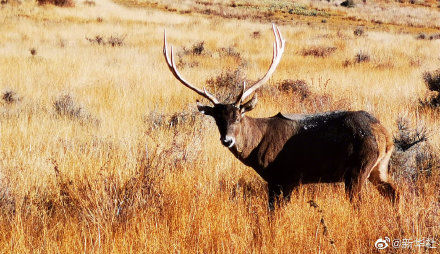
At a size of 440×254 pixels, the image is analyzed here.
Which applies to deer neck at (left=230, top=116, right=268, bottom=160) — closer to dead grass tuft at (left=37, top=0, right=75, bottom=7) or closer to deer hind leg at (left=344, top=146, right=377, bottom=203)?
deer hind leg at (left=344, top=146, right=377, bottom=203)

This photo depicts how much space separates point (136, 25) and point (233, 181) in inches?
787

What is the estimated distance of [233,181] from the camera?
4.40 metres

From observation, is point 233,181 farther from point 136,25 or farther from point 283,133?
point 136,25

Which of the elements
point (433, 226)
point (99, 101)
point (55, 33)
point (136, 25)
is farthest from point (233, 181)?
point (136, 25)

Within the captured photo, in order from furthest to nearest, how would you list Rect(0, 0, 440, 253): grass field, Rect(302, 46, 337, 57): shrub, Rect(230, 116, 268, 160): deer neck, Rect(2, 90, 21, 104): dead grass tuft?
1. Rect(302, 46, 337, 57): shrub
2. Rect(2, 90, 21, 104): dead grass tuft
3. Rect(230, 116, 268, 160): deer neck
4. Rect(0, 0, 440, 253): grass field

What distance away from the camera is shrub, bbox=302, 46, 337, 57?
51.2 feet

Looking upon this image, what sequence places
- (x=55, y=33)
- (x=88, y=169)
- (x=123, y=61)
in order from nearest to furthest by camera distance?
(x=88, y=169) → (x=123, y=61) → (x=55, y=33)

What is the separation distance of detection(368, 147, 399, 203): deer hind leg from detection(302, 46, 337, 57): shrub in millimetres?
12027

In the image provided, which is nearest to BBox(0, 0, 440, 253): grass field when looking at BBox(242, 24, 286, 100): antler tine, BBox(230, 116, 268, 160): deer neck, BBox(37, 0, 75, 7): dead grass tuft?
BBox(230, 116, 268, 160): deer neck

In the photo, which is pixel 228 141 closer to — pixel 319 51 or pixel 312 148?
pixel 312 148

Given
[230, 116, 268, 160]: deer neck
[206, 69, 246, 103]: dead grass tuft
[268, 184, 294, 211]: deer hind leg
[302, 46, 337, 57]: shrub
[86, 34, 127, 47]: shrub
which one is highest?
[302, 46, 337, 57]: shrub

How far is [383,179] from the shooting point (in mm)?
4070

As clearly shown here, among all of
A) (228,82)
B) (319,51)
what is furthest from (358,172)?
(319,51)

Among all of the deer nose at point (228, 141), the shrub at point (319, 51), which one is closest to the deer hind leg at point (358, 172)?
the deer nose at point (228, 141)
